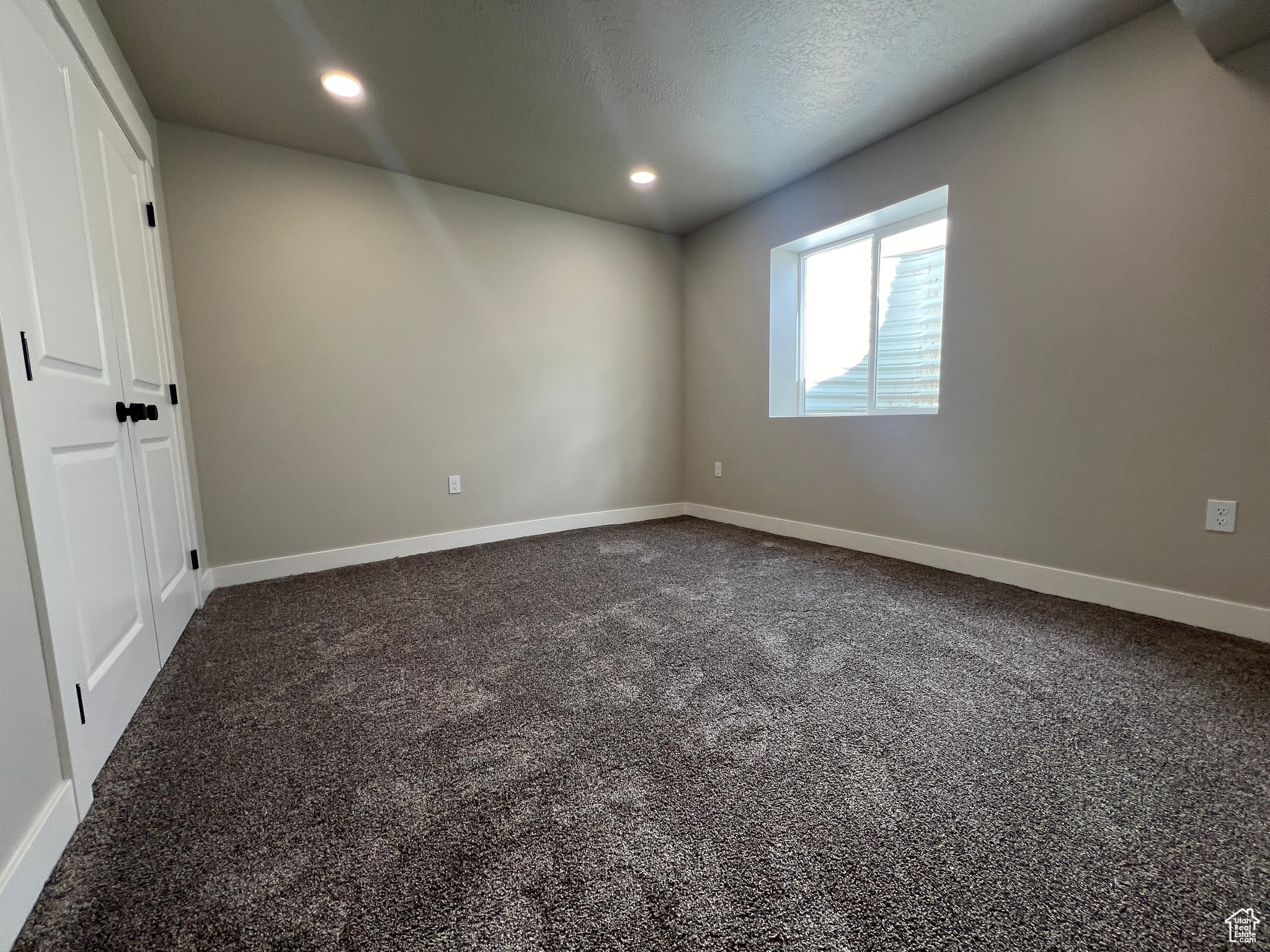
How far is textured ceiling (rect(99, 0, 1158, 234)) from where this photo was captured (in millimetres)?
1782

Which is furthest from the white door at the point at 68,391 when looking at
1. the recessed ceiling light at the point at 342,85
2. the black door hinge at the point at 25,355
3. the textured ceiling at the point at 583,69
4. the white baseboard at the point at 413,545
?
the white baseboard at the point at 413,545

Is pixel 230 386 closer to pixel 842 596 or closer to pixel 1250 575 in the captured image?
pixel 842 596

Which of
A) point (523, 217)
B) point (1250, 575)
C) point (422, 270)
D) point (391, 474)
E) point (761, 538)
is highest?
point (523, 217)

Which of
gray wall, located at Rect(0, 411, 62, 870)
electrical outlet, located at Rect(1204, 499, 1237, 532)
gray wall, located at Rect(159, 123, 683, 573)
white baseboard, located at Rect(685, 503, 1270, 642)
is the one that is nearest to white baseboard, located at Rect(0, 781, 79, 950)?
gray wall, located at Rect(0, 411, 62, 870)

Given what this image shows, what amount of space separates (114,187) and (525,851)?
2.43 metres

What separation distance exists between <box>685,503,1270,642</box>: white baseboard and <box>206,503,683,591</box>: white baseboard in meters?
1.42

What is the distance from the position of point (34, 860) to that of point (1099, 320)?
11.1 ft

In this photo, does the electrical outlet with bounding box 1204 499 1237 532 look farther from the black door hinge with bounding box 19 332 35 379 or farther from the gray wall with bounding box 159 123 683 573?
the black door hinge with bounding box 19 332 35 379

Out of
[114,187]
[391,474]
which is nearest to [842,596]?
[391,474]

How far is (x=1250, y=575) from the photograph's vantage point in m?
1.74

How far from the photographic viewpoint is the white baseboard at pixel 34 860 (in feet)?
2.49

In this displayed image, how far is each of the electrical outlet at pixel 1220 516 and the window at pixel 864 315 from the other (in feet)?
3.45

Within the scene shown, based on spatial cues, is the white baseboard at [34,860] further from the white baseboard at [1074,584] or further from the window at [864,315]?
the window at [864,315]

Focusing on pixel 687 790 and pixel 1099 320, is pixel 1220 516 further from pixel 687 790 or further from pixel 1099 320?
pixel 687 790
